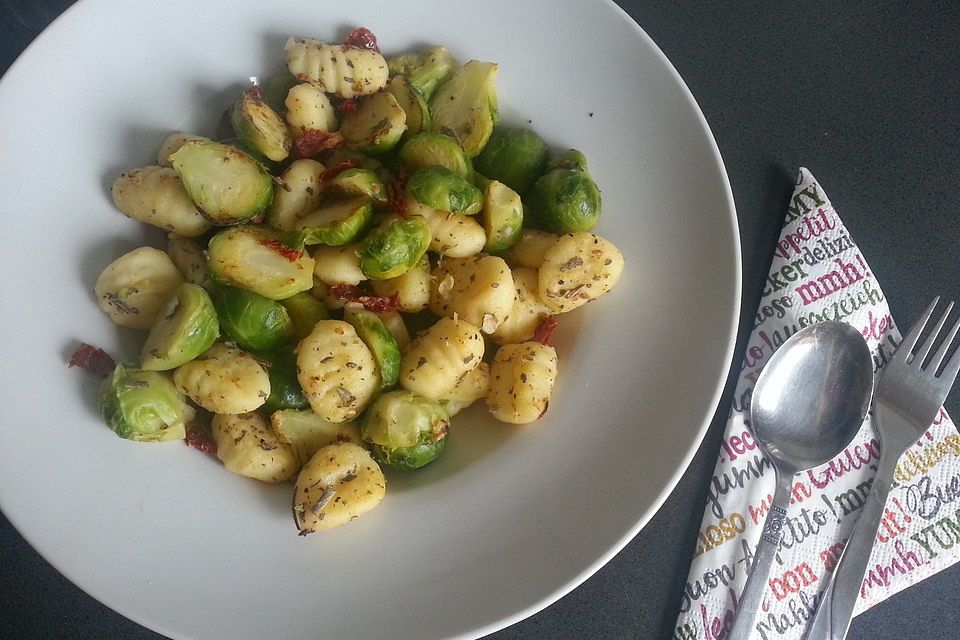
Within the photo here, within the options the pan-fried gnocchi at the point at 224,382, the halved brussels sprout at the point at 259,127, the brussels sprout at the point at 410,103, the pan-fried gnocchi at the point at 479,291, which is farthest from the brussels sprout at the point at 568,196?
the pan-fried gnocchi at the point at 224,382

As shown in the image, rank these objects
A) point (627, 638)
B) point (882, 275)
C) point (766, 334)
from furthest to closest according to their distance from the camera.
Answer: point (882, 275)
point (766, 334)
point (627, 638)

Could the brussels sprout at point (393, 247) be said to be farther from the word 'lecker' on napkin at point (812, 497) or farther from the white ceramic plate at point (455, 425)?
the word 'lecker' on napkin at point (812, 497)

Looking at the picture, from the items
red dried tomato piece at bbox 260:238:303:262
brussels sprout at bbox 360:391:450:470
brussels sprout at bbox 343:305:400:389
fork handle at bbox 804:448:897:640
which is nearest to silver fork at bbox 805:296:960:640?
fork handle at bbox 804:448:897:640

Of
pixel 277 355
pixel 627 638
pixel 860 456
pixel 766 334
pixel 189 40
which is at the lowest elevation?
pixel 627 638

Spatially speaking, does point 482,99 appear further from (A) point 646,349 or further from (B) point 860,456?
(B) point 860,456

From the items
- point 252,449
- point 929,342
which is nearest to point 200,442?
point 252,449

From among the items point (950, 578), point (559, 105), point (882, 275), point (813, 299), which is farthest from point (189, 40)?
point (950, 578)

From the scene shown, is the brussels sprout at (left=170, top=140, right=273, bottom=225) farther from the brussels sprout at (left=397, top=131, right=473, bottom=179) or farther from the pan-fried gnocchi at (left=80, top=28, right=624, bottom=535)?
the brussels sprout at (left=397, top=131, right=473, bottom=179)

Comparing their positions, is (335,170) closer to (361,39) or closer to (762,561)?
(361,39)
